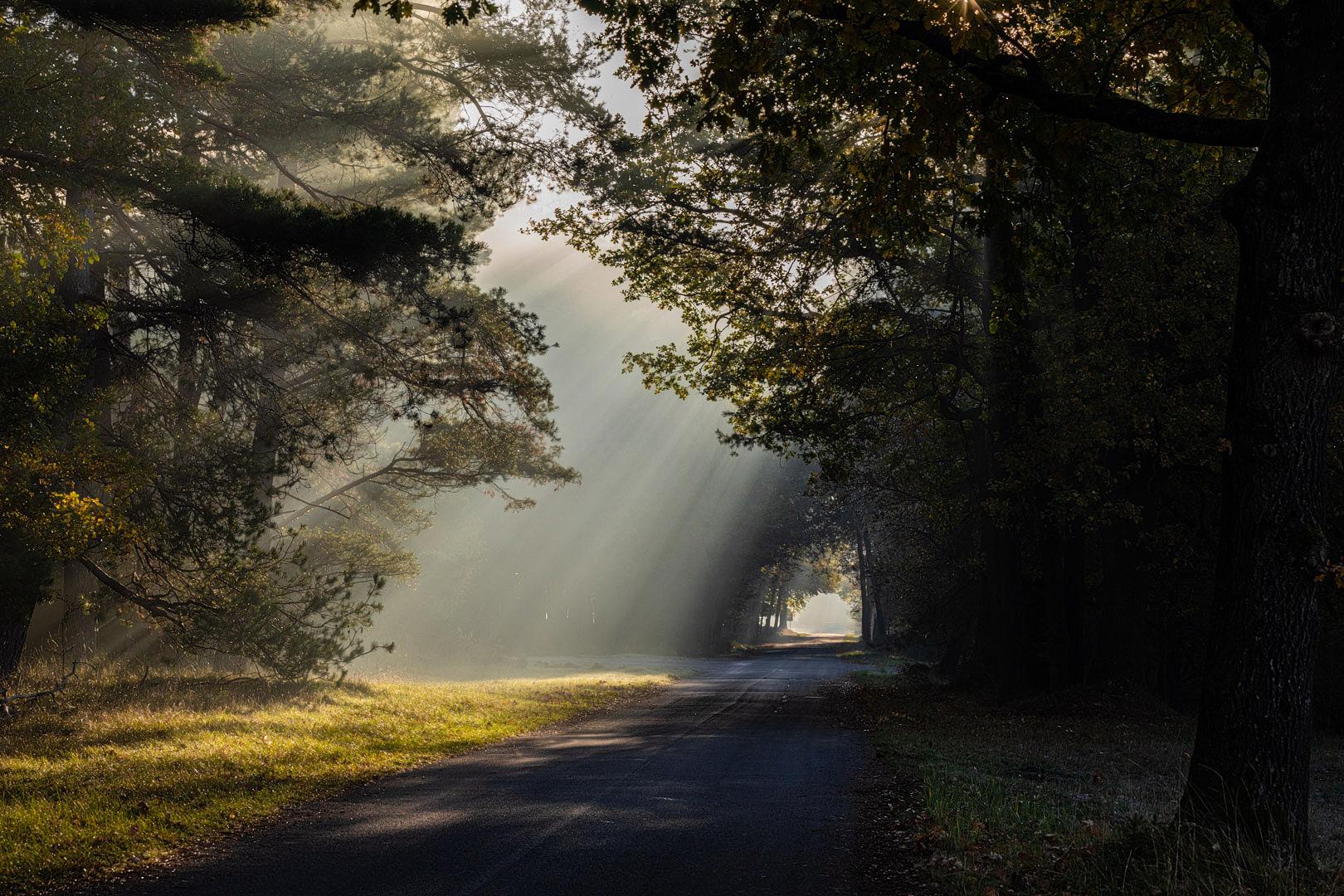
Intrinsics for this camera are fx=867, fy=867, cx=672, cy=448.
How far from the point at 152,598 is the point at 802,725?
1170 cm

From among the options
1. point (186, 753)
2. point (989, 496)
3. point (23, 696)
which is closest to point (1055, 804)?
point (186, 753)

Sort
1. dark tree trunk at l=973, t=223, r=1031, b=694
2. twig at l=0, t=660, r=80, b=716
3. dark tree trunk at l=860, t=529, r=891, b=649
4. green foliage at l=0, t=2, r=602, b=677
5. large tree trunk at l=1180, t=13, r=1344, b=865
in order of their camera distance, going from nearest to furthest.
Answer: large tree trunk at l=1180, t=13, r=1344, b=865 < green foliage at l=0, t=2, r=602, b=677 < twig at l=0, t=660, r=80, b=716 < dark tree trunk at l=973, t=223, r=1031, b=694 < dark tree trunk at l=860, t=529, r=891, b=649

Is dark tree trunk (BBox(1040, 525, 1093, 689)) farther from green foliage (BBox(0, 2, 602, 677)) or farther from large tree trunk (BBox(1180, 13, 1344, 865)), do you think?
large tree trunk (BBox(1180, 13, 1344, 865))

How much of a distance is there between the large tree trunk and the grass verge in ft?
27.1

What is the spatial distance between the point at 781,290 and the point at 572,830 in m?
11.5

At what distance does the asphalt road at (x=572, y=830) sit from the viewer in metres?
6.20

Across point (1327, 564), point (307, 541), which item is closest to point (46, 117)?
point (1327, 564)

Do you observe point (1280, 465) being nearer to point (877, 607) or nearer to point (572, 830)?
point (572, 830)

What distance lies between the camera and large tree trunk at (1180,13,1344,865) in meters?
5.96

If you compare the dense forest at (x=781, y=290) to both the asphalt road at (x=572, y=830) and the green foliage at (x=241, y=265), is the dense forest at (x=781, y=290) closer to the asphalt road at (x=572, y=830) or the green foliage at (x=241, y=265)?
the green foliage at (x=241, y=265)

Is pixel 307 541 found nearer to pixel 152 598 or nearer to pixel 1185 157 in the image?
pixel 152 598

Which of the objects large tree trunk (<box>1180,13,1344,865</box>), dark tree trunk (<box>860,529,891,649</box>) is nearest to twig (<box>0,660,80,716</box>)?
large tree trunk (<box>1180,13,1344,865</box>)

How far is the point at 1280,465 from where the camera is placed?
6.07 metres

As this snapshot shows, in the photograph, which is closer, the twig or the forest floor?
the forest floor
